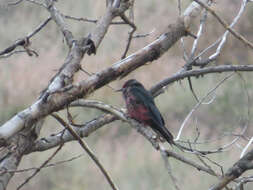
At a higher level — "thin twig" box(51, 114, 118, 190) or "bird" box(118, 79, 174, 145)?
"bird" box(118, 79, 174, 145)

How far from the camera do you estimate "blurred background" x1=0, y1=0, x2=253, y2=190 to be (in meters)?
8.27

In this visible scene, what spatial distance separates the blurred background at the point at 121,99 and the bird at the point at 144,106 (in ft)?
10.4

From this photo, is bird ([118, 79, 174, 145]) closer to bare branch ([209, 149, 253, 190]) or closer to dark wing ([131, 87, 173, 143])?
dark wing ([131, 87, 173, 143])

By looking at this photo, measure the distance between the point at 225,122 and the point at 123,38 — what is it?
263 cm

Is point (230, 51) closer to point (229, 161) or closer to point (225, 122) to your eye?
point (225, 122)

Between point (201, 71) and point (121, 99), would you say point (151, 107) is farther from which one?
point (121, 99)

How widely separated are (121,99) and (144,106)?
6675 millimetres

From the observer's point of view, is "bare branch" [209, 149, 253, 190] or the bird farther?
the bird

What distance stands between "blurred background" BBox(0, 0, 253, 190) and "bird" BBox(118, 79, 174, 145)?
316 cm

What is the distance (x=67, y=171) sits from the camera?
27.8 feet

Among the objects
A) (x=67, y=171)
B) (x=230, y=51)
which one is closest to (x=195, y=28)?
(x=230, y=51)

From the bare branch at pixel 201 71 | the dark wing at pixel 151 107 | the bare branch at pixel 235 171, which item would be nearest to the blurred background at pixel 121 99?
the dark wing at pixel 151 107

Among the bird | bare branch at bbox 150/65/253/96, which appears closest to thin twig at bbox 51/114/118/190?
bare branch at bbox 150/65/253/96

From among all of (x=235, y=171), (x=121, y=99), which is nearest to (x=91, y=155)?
(x=235, y=171)
